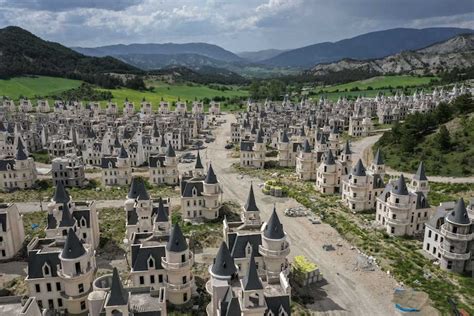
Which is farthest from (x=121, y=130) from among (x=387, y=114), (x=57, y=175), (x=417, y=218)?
(x=387, y=114)

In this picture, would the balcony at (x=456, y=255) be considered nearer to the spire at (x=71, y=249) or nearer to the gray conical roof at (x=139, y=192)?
the gray conical roof at (x=139, y=192)

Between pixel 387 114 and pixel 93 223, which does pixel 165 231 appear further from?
pixel 387 114

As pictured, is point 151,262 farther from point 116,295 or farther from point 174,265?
point 116,295

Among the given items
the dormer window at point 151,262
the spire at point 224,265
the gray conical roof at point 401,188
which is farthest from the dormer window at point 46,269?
the gray conical roof at point 401,188

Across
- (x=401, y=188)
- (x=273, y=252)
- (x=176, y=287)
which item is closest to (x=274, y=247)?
(x=273, y=252)

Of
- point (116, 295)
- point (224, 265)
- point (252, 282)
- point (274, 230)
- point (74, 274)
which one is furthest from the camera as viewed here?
point (274, 230)

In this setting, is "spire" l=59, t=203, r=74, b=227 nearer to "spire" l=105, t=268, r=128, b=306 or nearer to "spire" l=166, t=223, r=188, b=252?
"spire" l=166, t=223, r=188, b=252
